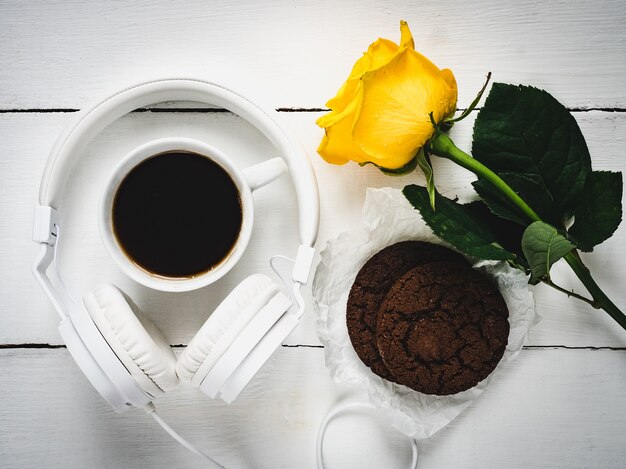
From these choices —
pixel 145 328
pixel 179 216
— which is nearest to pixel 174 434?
pixel 145 328

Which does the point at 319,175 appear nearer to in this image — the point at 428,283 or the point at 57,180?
the point at 428,283

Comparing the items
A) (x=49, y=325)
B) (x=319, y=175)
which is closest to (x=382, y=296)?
(x=319, y=175)

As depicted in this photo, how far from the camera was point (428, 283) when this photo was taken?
601 mm

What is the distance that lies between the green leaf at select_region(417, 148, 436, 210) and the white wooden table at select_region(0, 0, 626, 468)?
13 centimetres

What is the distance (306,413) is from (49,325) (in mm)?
362

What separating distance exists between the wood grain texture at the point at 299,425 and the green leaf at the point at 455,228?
22 centimetres

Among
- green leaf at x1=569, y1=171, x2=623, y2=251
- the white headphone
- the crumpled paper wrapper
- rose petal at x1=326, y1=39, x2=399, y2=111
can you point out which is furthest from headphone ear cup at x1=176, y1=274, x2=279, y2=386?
green leaf at x1=569, y1=171, x2=623, y2=251

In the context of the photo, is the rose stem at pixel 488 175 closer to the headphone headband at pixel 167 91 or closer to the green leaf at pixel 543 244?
the green leaf at pixel 543 244

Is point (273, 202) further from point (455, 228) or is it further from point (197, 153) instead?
point (455, 228)

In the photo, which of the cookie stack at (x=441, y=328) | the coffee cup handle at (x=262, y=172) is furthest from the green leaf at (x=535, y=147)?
the coffee cup handle at (x=262, y=172)

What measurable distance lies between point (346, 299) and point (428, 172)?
0.22 meters

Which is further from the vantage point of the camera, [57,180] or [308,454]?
[308,454]

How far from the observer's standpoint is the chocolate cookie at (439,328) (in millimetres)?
598

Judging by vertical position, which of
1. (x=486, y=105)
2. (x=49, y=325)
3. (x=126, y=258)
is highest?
(x=486, y=105)
